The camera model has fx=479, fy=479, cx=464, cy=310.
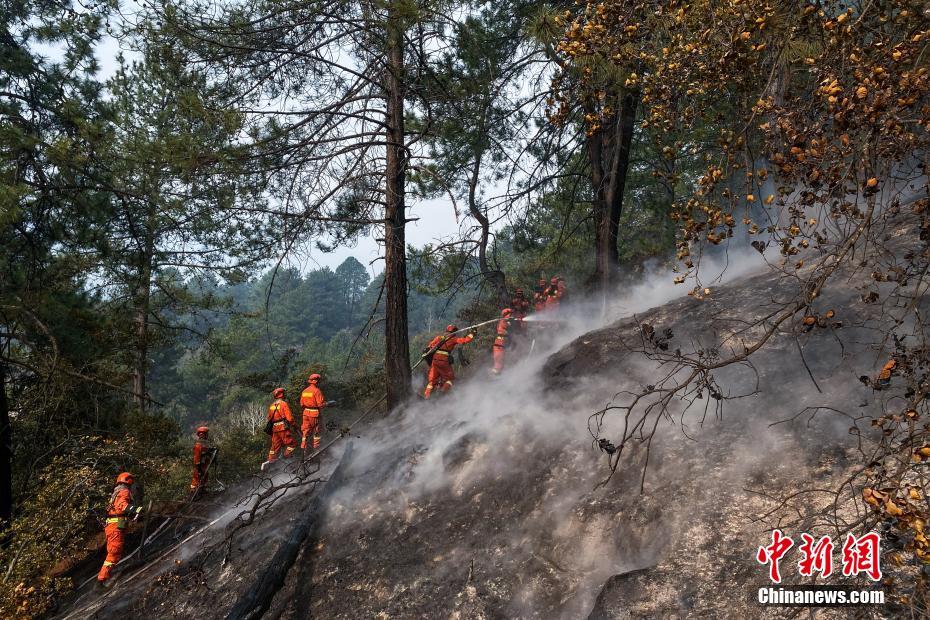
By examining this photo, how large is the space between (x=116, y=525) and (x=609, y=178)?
33.6 ft

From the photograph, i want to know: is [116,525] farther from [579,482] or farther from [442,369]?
[579,482]

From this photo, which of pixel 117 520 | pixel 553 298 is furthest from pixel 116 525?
pixel 553 298

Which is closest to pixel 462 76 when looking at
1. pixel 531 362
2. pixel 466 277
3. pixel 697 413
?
pixel 466 277

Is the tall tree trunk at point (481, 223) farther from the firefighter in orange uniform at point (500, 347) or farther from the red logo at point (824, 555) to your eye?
the red logo at point (824, 555)

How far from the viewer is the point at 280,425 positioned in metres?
9.84

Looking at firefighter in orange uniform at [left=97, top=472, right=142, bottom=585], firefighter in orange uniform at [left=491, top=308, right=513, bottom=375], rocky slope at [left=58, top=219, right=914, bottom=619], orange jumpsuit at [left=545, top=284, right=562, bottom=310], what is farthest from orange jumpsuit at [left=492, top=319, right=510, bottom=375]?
firefighter in orange uniform at [left=97, top=472, right=142, bottom=585]

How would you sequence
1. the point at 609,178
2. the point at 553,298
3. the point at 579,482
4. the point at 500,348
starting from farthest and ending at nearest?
the point at 553,298
the point at 500,348
the point at 609,178
the point at 579,482

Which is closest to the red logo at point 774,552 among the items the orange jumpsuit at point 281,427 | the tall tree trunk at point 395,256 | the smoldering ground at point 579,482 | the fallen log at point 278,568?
the smoldering ground at point 579,482

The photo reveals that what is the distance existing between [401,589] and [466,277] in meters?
7.56

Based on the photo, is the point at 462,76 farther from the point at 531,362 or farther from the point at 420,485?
the point at 420,485

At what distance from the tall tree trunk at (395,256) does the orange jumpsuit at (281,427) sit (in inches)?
90.3

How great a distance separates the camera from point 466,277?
11.4 meters

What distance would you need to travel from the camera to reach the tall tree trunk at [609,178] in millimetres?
8594

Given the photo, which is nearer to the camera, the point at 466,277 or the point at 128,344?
the point at 466,277
